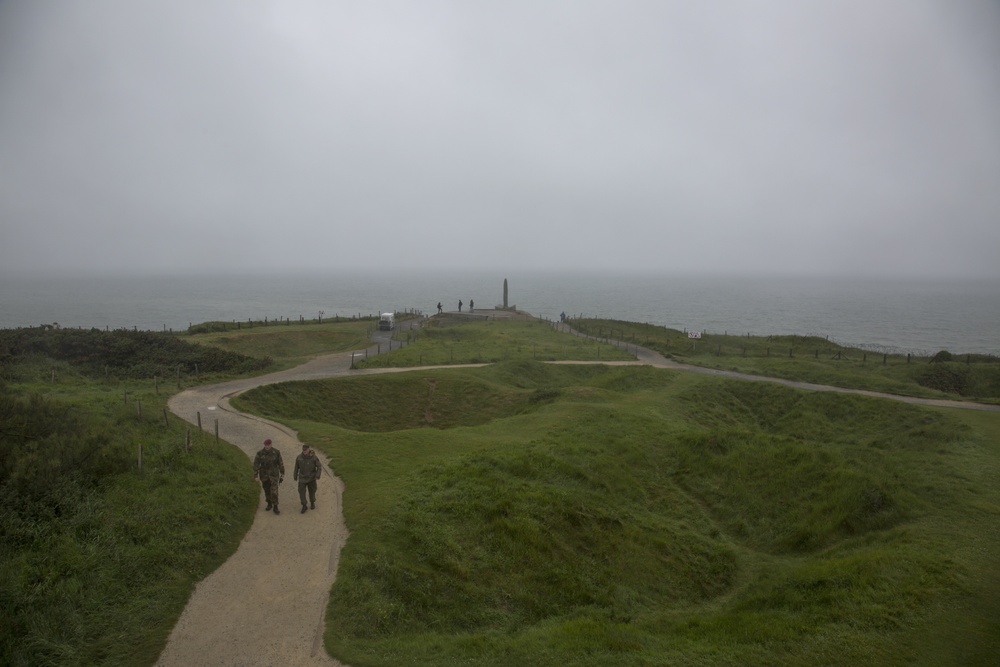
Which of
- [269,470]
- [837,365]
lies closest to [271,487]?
[269,470]

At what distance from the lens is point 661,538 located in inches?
630

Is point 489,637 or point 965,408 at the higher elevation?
point 965,408

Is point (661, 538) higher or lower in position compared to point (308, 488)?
lower

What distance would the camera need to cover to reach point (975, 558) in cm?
1297

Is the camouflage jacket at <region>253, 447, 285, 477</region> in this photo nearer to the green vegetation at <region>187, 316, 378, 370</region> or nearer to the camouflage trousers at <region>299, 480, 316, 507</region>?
the camouflage trousers at <region>299, 480, 316, 507</region>

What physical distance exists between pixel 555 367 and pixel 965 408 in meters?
23.2

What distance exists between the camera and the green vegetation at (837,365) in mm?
34562

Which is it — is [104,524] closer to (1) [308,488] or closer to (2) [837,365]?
(1) [308,488]

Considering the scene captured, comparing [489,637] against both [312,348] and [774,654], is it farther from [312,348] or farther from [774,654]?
[312,348]

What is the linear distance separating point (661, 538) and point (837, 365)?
3455cm

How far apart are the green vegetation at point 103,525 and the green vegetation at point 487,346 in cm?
2005

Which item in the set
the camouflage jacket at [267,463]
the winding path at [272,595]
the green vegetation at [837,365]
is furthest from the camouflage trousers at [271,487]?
the green vegetation at [837,365]

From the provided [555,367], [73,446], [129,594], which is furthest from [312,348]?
[129,594]

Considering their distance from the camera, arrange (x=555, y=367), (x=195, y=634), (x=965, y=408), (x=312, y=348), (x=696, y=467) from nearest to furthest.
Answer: (x=195, y=634) < (x=696, y=467) < (x=965, y=408) < (x=555, y=367) < (x=312, y=348)
